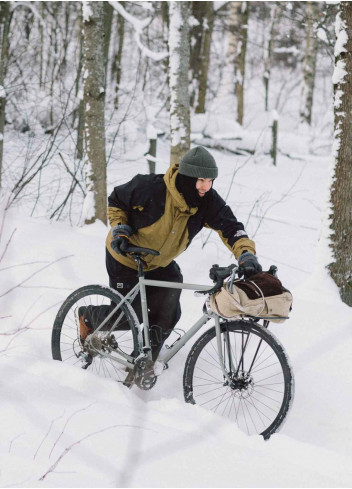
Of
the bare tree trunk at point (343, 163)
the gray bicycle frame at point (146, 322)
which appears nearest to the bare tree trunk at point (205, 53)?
the bare tree trunk at point (343, 163)

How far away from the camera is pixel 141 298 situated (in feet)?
11.5

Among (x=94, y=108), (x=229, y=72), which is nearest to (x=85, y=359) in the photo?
(x=94, y=108)

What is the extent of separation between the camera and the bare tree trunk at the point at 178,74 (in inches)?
290

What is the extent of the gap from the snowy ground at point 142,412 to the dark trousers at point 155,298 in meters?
0.37

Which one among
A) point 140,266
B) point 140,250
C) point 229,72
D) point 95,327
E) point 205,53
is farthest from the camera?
point 229,72

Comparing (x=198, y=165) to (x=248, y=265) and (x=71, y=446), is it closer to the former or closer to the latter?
(x=248, y=265)

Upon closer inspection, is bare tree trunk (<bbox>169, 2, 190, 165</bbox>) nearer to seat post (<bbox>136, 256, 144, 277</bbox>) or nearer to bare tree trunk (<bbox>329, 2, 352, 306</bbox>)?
bare tree trunk (<bbox>329, 2, 352, 306</bbox>)

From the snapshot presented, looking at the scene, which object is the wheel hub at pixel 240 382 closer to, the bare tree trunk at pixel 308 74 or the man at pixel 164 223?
the man at pixel 164 223

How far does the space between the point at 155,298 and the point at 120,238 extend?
537 millimetres

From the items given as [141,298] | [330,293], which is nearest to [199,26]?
[330,293]

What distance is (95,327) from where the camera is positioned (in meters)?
3.75

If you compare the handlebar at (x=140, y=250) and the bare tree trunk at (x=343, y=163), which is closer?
the handlebar at (x=140, y=250)

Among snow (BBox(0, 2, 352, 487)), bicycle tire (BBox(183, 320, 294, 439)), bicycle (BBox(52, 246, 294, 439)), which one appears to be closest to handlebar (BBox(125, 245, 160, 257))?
bicycle (BBox(52, 246, 294, 439))

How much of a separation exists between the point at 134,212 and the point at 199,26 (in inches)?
572
